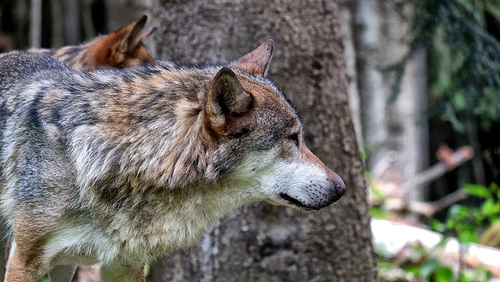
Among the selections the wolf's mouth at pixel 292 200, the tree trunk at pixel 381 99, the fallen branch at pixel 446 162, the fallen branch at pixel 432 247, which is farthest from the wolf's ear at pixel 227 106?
the tree trunk at pixel 381 99

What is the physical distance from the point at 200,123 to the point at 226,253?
2.00m

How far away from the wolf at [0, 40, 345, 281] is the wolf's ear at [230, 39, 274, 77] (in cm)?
24

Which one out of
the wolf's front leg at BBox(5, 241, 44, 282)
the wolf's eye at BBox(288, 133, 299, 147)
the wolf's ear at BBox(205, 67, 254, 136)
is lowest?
the wolf's front leg at BBox(5, 241, 44, 282)

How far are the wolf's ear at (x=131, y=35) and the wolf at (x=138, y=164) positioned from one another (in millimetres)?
1728

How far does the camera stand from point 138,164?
3414 mm

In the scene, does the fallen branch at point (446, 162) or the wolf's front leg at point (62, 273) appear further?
the fallen branch at point (446, 162)

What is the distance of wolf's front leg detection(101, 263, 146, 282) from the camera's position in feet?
12.4

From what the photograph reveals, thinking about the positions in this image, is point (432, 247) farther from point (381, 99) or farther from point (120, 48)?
point (381, 99)

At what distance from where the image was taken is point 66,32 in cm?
1019

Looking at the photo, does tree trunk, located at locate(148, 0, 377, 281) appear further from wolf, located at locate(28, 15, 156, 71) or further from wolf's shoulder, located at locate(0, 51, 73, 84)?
wolf's shoulder, located at locate(0, 51, 73, 84)

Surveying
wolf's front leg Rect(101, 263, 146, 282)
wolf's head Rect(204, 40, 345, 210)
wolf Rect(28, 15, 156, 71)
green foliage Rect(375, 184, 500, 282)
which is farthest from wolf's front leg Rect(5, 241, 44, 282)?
green foliage Rect(375, 184, 500, 282)

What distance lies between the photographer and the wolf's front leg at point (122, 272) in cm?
379

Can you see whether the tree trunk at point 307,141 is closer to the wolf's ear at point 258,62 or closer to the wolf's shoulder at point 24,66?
the wolf's ear at point 258,62

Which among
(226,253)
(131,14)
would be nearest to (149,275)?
(226,253)
